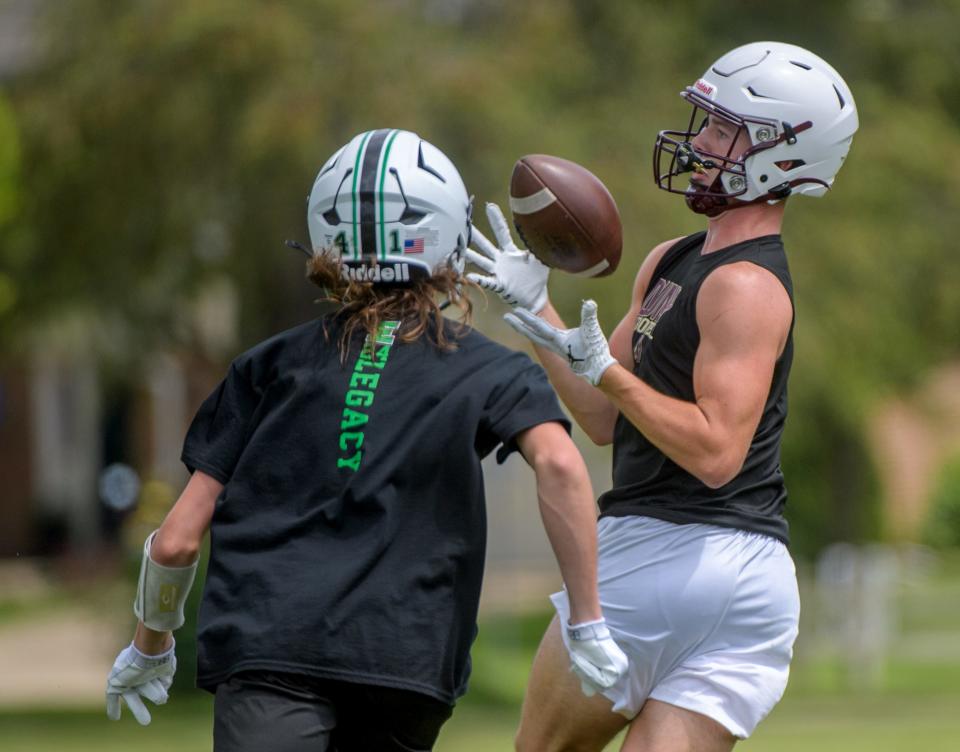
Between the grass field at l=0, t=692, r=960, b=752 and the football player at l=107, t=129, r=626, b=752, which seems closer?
the football player at l=107, t=129, r=626, b=752

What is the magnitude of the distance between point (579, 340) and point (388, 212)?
1.72 ft

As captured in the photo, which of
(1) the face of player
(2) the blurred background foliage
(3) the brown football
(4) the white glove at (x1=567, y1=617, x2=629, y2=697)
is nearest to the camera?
(4) the white glove at (x1=567, y1=617, x2=629, y2=697)

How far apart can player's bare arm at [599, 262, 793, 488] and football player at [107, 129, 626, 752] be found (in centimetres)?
26

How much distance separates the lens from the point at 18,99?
40.3ft

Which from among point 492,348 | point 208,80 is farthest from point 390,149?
point 208,80

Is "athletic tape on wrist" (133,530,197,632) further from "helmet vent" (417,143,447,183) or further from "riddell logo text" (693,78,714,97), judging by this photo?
"riddell logo text" (693,78,714,97)

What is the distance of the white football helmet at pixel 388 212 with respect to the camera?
3.79 meters

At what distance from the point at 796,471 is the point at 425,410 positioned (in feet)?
57.7

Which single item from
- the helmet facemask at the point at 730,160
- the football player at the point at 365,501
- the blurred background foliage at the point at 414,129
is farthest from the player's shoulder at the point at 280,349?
the blurred background foliage at the point at 414,129

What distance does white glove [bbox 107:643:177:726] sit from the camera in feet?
13.0

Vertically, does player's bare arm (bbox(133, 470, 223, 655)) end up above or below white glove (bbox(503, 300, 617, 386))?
below

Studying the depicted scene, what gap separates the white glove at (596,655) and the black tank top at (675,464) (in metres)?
0.46

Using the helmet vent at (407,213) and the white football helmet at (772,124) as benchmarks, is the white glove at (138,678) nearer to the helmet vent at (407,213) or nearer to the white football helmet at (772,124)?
the helmet vent at (407,213)

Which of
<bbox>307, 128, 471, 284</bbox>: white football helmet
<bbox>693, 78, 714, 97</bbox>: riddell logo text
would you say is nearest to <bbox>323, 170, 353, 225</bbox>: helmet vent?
<bbox>307, 128, 471, 284</bbox>: white football helmet
